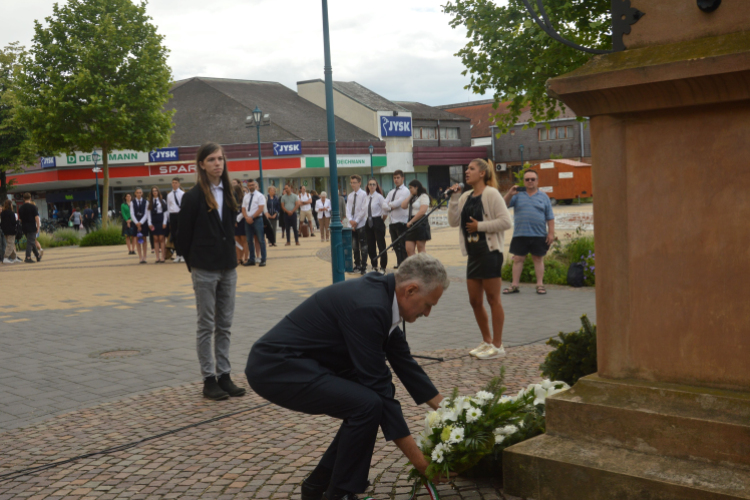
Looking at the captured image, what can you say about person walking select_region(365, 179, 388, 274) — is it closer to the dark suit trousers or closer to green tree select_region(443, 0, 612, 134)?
green tree select_region(443, 0, 612, 134)

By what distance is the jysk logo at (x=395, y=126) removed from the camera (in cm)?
5700

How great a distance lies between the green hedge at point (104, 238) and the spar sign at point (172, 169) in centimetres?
1933

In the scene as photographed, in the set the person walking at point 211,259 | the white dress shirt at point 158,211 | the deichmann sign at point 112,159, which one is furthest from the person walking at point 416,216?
the deichmann sign at point 112,159

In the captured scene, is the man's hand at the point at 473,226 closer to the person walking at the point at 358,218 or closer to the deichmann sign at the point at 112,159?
the person walking at the point at 358,218

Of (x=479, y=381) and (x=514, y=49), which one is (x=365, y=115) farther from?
(x=479, y=381)

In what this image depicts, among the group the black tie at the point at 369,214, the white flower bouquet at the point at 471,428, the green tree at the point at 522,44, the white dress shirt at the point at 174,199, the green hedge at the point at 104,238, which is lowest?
the white flower bouquet at the point at 471,428

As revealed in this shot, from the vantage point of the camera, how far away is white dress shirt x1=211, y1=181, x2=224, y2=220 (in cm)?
595

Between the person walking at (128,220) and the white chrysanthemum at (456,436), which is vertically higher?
the person walking at (128,220)

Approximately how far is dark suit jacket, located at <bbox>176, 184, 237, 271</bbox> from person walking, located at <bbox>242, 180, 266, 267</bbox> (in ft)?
32.0

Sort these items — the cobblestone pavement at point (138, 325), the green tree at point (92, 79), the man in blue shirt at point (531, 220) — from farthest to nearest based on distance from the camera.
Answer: the green tree at point (92, 79), the man in blue shirt at point (531, 220), the cobblestone pavement at point (138, 325)

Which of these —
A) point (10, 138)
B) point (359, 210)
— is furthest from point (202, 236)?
point (10, 138)

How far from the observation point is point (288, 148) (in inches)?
1908

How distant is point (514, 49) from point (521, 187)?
4.44 metres

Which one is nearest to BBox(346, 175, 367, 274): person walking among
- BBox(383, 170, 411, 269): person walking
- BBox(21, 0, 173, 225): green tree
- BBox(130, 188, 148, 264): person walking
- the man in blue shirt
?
BBox(383, 170, 411, 269): person walking
